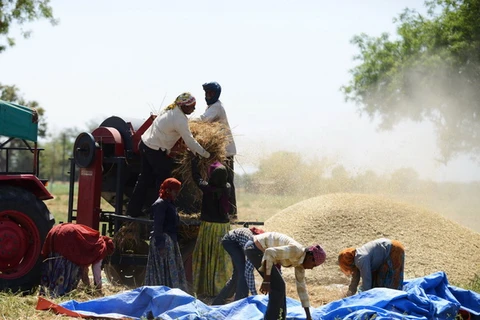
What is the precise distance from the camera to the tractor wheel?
24.8 feet

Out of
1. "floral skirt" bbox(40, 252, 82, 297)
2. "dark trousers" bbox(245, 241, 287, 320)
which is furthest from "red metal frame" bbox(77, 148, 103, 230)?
"dark trousers" bbox(245, 241, 287, 320)

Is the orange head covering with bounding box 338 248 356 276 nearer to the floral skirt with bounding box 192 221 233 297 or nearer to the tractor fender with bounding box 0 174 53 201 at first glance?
the floral skirt with bounding box 192 221 233 297

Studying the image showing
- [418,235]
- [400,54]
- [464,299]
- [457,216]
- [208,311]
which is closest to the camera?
[208,311]

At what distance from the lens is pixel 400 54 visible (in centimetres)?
3172

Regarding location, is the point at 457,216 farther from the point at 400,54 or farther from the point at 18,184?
the point at 18,184

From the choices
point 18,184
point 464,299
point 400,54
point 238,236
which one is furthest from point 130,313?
point 400,54

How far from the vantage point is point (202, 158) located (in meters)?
8.27

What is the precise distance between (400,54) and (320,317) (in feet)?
88.1

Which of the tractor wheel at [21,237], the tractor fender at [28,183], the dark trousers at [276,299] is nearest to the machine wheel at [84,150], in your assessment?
the tractor fender at [28,183]

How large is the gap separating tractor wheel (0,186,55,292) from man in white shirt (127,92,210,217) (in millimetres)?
1136

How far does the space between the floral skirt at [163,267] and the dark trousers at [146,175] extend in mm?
960

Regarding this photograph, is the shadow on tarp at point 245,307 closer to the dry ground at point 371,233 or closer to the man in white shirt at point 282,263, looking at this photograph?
the man in white shirt at point 282,263

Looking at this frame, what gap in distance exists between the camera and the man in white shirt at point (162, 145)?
8.09 metres

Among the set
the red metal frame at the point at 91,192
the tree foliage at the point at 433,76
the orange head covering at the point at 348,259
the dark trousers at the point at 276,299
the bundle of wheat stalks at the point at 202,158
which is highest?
the tree foliage at the point at 433,76
